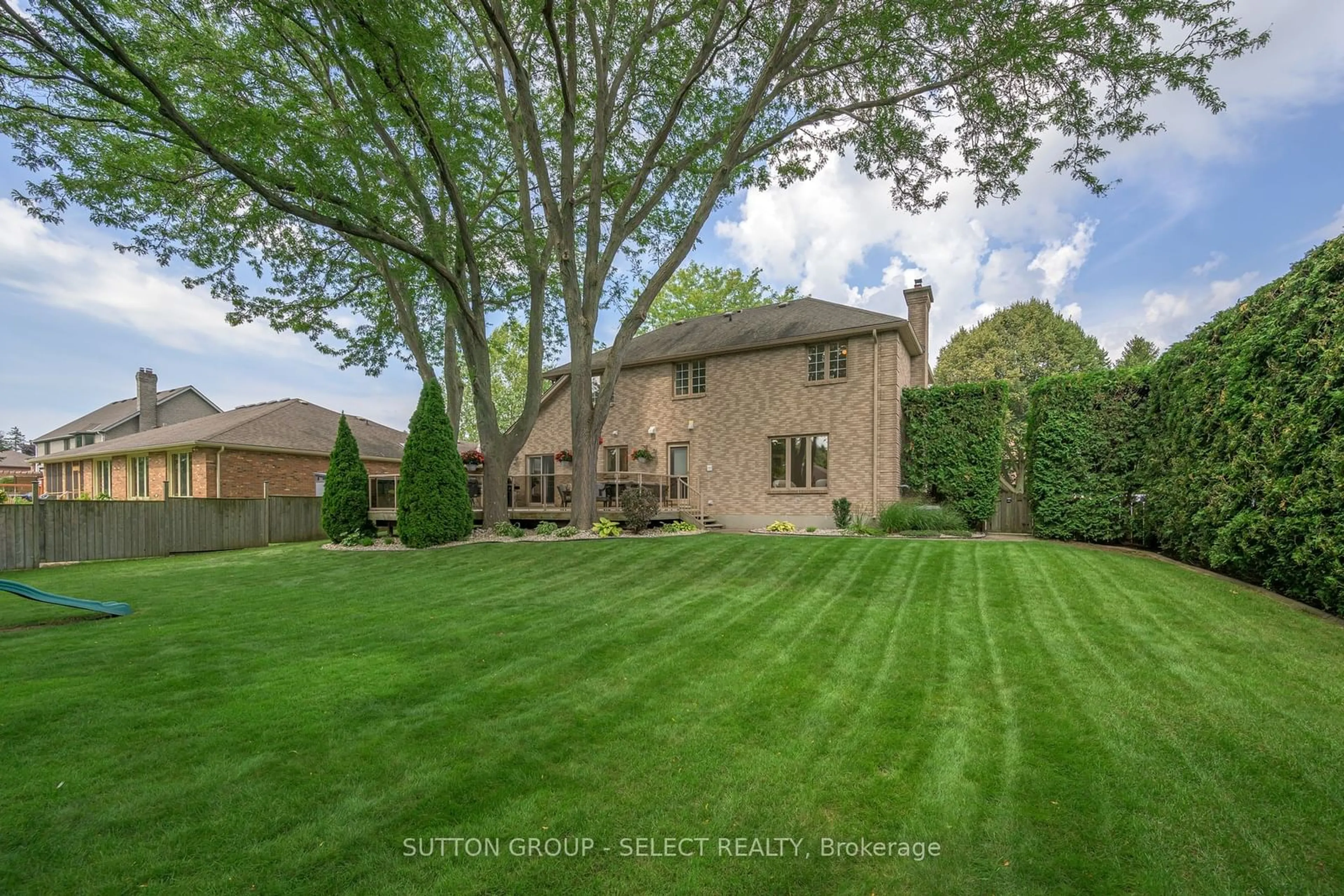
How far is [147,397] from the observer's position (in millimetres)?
27656

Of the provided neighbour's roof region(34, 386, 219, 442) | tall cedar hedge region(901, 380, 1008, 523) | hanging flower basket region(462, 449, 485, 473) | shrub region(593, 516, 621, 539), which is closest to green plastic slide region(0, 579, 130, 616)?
shrub region(593, 516, 621, 539)

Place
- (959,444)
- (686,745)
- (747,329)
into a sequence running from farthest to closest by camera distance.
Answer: (747,329) < (959,444) < (686,745)

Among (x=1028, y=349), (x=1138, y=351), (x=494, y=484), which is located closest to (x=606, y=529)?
(x=494, y=484)

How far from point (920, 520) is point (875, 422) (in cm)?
280

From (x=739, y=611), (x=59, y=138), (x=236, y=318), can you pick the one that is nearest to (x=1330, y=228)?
Result: (x=739, y=611)

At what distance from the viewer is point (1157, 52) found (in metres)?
9.35

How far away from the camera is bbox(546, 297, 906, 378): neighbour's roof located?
15.4 m

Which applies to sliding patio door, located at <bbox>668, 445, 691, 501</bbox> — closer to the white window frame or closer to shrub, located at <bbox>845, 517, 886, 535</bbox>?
the white window frame

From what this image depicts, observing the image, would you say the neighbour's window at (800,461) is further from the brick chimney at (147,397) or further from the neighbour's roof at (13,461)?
the neighbour's roof at (13,461)

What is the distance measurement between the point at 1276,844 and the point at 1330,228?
7302 millimetres

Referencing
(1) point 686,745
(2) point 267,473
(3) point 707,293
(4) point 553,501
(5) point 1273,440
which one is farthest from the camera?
(3) point 707,293

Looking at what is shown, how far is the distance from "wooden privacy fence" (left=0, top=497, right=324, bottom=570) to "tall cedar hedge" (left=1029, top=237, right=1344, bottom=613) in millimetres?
20763

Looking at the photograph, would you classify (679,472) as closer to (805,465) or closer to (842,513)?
(805,465)

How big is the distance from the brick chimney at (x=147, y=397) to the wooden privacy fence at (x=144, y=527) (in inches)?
667
